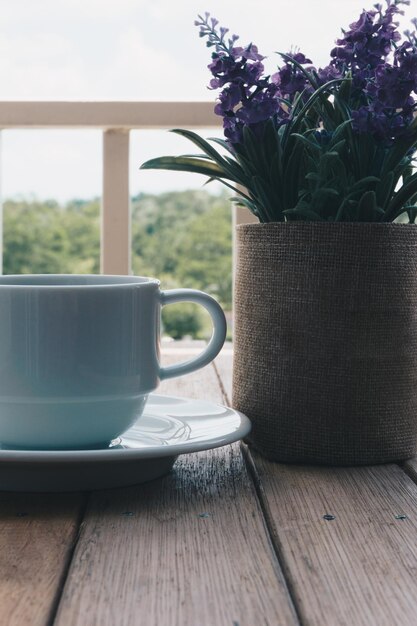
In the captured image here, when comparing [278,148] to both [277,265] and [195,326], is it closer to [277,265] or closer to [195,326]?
[277,265]

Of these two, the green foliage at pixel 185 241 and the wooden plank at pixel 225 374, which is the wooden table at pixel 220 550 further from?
the green foliage at pixel 185 241

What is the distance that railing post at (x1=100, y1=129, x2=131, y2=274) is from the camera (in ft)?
4.37

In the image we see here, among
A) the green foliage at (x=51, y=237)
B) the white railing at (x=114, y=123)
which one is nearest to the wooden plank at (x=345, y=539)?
the white railing at (x=114, y=123)

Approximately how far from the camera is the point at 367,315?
631 mm

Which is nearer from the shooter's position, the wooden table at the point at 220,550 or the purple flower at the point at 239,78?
the wooden table at the point at 220,550

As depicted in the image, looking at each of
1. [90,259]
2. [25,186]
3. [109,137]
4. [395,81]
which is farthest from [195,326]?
[395,81]

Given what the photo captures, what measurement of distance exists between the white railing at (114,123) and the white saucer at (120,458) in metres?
0.69

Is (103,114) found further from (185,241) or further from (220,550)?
(185,241)

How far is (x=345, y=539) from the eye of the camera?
0.46 meters

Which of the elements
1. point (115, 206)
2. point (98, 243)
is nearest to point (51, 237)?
point (98, 243)

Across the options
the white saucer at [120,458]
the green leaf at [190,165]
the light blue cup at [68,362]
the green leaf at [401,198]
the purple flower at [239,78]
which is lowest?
the white saucer at [120,458]

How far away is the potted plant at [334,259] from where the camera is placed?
616 mm

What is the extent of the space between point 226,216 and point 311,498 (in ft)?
44.3

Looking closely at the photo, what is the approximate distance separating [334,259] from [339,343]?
7 centimetres
